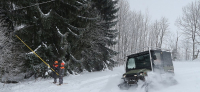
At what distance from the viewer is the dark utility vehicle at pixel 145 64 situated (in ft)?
21.5

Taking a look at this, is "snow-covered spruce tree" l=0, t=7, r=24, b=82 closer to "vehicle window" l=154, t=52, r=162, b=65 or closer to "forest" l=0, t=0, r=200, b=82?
"forest" l=0, t=0, r=200, b=82

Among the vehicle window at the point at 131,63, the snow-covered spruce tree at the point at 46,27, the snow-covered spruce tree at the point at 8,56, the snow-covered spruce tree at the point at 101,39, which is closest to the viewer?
the vehicle window at the point at 131,63

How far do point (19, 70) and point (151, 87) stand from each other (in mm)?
8384

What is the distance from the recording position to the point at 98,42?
14812 millimetres

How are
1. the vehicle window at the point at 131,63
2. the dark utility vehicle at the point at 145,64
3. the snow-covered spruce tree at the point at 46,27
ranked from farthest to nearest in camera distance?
the snow-covered spruce tree at the point at 46,27 → the vehicle window at the point at 131,63 → the dark utility vehicle at the point at 145,64

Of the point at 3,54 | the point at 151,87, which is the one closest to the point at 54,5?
the point at 3,54

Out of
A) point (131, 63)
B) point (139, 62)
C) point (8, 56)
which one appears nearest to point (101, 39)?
point (131, 63)

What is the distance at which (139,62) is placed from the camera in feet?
25.1

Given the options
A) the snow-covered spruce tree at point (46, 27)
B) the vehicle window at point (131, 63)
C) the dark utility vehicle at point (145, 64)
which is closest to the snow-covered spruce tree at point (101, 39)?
the snow-covered spruce tree at point (46, 27)

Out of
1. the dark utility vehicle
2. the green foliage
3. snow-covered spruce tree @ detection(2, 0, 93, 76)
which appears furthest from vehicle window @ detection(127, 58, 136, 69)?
snow-covered spruce tree @ detection(2, 0, 93, 76)

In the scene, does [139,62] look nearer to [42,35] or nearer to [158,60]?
[158,60]

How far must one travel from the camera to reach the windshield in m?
7.16

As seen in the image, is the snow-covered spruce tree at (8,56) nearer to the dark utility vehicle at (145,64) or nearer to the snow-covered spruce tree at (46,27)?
the snow-covered spruce tree at (46,27)

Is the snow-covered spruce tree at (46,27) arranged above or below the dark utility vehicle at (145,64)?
above
